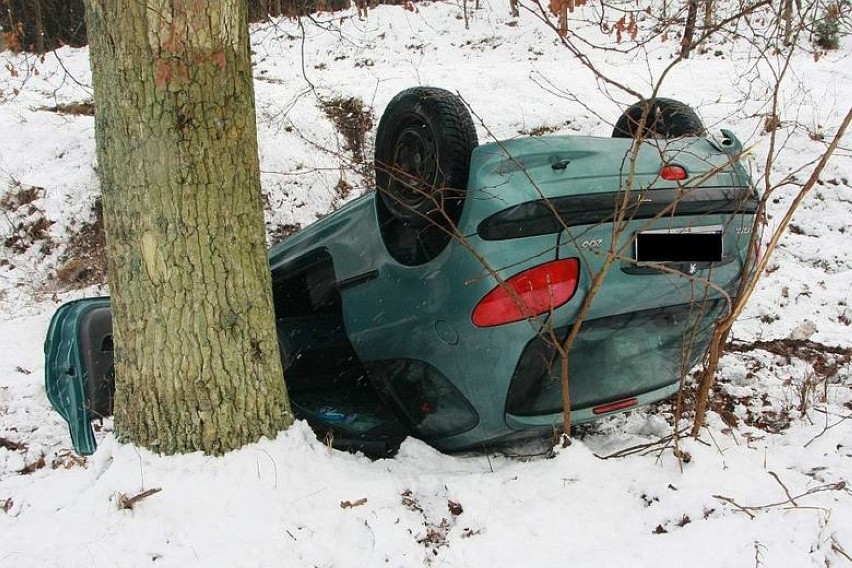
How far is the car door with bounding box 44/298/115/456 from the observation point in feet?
9.86

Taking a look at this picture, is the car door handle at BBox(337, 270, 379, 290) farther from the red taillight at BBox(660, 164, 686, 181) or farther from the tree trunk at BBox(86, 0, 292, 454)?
the red taillight at BBox(660, 164, 686, 181)

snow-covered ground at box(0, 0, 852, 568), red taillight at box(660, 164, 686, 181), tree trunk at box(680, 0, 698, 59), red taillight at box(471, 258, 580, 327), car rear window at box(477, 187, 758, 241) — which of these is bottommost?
snow-covered ground at box(0, 0, 852, 568)

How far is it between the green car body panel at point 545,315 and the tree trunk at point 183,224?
58cm

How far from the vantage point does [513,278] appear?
249 centimetres

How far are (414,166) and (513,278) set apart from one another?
0.82 m

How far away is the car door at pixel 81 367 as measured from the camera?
3.01m

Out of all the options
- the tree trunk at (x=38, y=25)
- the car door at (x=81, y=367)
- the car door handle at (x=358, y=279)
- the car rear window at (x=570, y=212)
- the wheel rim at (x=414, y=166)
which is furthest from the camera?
the tree trunk at (x=38, y=25)

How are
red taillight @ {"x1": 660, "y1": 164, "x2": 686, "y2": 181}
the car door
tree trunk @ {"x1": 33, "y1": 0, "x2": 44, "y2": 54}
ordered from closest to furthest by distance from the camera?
red taillight @ {"x1": 660, "y1": 164, "x2": 686, "y2": 181}, the car door, tree trunk @ {"x1": 33, "y1": 0, "x2": 44, "y2": 54}

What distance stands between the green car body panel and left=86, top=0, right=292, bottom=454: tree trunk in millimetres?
583

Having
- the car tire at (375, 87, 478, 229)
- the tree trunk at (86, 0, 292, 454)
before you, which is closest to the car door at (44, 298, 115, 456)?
the tree trunk at (86, 0, 292, 454)

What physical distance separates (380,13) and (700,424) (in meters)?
16.7

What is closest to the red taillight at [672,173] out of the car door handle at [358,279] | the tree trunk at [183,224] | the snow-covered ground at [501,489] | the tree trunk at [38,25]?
the snow-covered ground at [501,489]

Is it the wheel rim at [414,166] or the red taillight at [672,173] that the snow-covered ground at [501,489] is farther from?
the wheel rim at [414,166]

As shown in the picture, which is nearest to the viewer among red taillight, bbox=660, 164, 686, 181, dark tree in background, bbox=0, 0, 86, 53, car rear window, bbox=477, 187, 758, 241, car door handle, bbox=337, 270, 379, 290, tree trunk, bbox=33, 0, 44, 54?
car rear window, bbox=477, 187, 758, 241
